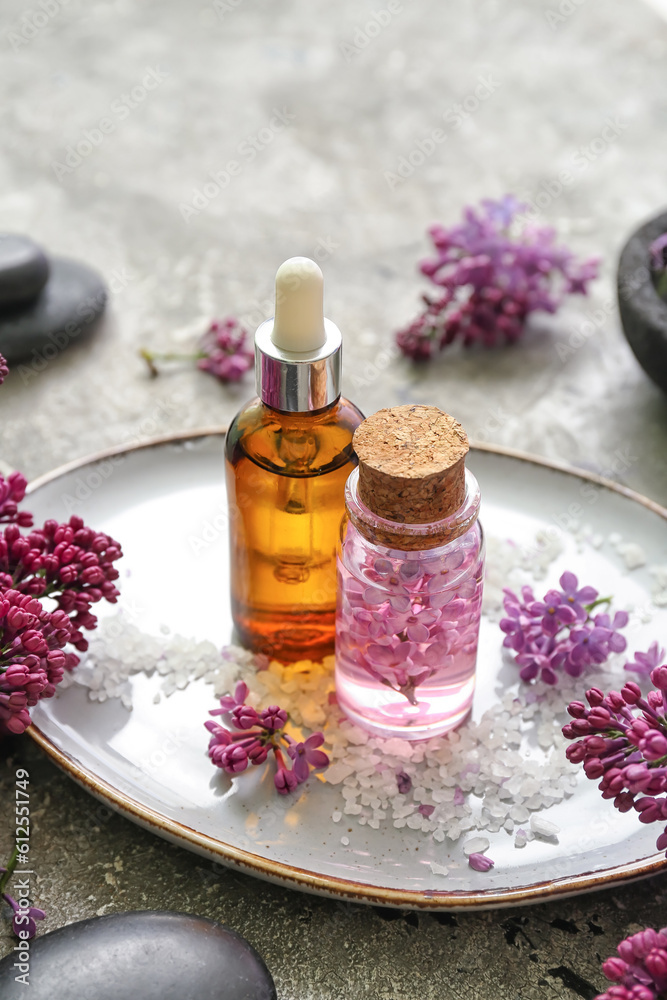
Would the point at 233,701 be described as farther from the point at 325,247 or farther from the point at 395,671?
the point at 325,247

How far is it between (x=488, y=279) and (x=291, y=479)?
709 millimetres

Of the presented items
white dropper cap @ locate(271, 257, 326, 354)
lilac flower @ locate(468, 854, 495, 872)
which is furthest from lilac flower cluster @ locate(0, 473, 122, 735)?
lilac flower @ locate(468, 854, 495, 872)

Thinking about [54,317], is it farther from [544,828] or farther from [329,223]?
[544,828]

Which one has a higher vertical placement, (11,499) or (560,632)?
(11,499)

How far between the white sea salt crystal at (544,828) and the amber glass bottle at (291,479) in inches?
10.0

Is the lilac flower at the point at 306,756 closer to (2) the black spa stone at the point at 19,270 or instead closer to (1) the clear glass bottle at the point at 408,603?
(1) the clear glass bottle at the point at 408,603

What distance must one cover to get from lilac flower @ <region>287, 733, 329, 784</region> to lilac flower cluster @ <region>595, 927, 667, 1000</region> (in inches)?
11.1

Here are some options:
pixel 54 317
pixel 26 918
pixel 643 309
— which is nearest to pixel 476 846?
pixel 26 918

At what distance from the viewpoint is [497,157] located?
182 centimetres

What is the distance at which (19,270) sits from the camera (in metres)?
1.38

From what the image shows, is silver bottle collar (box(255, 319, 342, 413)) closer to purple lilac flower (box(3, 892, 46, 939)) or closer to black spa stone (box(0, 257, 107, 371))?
purple lilac flower (box(3, 892, 46, 939))

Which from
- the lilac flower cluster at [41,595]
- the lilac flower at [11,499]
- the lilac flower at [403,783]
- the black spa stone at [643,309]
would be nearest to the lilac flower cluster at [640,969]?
the lilac flower at [403,783]

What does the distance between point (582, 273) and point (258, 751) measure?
37.6 inches

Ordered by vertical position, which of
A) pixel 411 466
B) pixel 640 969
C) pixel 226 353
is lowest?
pixel 226 353
